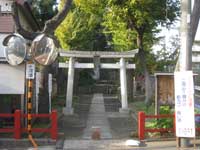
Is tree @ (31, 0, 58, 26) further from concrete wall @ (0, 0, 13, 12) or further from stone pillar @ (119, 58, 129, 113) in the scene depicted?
concrete wall @ (0, 0, 13, 12)

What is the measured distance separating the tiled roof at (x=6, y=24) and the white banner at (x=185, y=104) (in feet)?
30.5

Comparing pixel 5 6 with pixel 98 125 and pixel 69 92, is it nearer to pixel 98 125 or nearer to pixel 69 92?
pixel 98 125

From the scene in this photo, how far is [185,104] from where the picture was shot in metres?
14.6

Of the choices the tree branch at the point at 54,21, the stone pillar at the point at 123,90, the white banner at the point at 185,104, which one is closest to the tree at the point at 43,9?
the stone pillar at the point at 123,90

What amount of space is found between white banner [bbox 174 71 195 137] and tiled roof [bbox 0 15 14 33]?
931 centimetres

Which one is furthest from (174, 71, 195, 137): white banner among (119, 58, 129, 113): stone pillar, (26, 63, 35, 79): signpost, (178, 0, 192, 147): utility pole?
(119, 58, 129, 113): stone pillar

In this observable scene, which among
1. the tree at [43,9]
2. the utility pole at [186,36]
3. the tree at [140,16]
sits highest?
the tree at [43,9]

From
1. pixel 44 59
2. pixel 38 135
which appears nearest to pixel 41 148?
pixel 38 135

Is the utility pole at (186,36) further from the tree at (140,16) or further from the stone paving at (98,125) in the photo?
the tree at (140,16)

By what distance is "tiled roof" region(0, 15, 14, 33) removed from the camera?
21094 mm

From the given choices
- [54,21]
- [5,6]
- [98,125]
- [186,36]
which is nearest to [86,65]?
[98,125]

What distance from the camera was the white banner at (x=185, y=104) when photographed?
569 inches

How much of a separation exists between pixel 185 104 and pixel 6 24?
1015cm

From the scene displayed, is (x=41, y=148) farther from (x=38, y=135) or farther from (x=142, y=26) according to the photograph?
(x=142, y=26)
